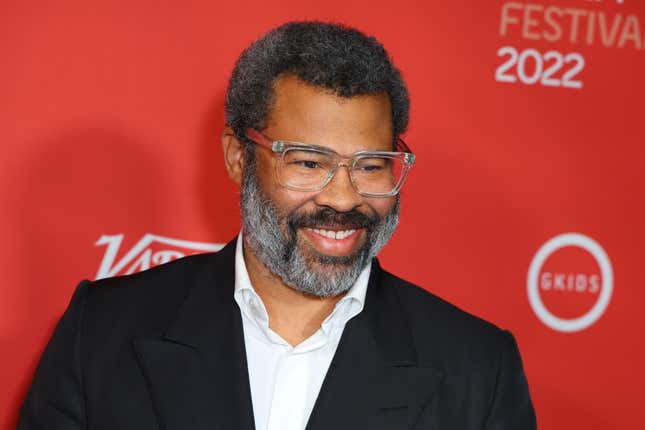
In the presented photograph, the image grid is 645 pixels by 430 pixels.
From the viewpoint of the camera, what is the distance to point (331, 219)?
164 centimetres

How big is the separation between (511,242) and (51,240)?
42.4 inches

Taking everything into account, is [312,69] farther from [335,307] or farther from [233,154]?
[335,307]

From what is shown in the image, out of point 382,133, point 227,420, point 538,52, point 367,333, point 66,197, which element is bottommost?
point 227,420

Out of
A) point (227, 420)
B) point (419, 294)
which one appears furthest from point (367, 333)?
point (227, 420)

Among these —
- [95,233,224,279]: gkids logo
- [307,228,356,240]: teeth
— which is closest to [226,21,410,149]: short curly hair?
[307,228,356,240]: teeth

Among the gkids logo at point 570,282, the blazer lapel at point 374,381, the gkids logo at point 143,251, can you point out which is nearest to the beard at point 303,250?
the blazer lapel at point 374,381

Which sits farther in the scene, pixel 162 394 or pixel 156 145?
pixel 156 145

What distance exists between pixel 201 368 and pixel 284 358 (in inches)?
5.7

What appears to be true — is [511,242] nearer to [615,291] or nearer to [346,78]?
[615,291]

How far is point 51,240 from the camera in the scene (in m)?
2.15

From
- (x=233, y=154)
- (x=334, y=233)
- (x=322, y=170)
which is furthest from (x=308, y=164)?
(x=233, y=154)

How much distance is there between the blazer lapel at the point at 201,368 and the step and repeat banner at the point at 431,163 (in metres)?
0.51

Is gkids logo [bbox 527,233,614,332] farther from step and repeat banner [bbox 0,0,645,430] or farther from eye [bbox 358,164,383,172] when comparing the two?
eye [bbox 358,164,383,172]

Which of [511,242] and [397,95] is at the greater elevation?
[397,95]
